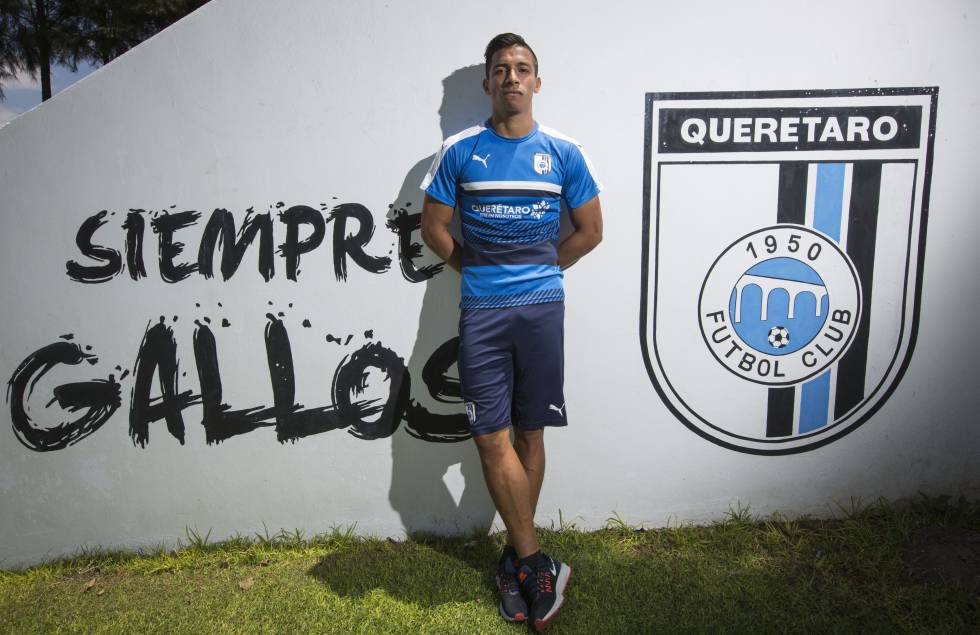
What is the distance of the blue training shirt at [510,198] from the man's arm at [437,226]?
0.03 m

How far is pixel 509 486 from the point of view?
2.21 metres

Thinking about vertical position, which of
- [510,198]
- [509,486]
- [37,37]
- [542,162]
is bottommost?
[509,486]

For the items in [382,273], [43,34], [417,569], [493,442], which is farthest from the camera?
[43,34]

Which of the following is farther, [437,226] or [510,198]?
[437,226]

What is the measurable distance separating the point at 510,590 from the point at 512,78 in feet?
5.82

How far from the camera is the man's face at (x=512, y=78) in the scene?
2.10 meters

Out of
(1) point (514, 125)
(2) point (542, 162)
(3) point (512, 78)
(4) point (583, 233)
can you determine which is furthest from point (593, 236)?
(3) point (512, 78)

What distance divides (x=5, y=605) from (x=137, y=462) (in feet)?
2.19

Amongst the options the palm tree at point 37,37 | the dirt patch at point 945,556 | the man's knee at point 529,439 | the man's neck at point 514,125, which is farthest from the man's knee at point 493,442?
the palm tree at point 37,37

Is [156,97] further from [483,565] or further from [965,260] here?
[965,260]

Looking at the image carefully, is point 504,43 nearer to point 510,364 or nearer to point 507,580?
Answer: point 510,364

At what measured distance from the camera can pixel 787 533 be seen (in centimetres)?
257

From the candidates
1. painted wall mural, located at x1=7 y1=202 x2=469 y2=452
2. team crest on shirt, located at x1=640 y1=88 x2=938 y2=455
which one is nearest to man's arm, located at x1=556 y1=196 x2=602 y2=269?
team crest on shirt, located at x1=640 y1=88 x2=938 y2=455

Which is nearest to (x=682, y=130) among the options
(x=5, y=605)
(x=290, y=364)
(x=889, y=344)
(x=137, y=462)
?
(x=889, y=344)
